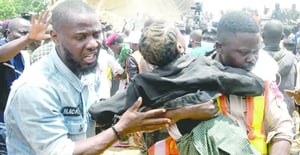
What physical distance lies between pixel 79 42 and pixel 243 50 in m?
0.81

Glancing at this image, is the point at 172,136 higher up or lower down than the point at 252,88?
lower down

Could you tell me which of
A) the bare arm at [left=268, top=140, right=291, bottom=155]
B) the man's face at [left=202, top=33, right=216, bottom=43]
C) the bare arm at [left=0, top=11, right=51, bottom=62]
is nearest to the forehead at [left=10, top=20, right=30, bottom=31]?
the bare arm at [left=0, top=11, right=51, bottom=62]

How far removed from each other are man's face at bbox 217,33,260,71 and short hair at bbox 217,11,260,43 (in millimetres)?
A: 29

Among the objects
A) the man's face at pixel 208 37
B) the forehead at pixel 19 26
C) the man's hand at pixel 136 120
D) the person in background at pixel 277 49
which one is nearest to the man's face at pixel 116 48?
the man's face at pixel 208 37

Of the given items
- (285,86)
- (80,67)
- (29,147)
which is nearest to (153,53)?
(80,67)

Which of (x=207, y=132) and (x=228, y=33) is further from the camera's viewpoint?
(x=228, y=33)

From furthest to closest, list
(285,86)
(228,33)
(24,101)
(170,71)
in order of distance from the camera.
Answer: (285,86)
(228,33)
(170,71)
(24,101)

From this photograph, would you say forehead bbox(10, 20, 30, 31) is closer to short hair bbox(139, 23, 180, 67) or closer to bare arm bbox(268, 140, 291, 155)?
short hair bbox(139, 23, 180, 67)

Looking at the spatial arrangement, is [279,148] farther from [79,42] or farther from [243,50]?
[79,42]

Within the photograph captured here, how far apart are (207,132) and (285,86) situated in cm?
404

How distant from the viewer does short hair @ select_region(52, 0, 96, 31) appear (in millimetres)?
2199

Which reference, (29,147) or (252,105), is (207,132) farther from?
(29,147)

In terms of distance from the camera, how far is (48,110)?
2.07 m

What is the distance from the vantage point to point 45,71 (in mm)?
2178
